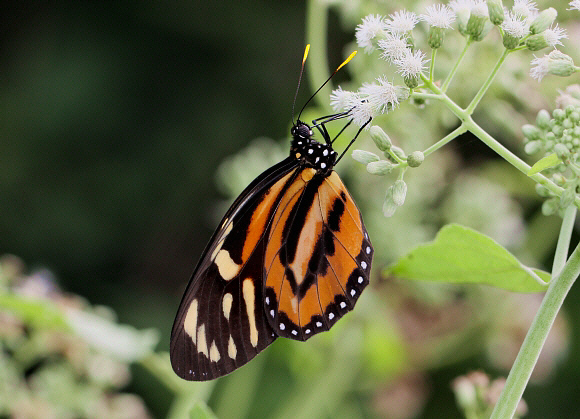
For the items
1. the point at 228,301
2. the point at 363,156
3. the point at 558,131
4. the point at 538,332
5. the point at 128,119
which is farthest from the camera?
the point at 128,119

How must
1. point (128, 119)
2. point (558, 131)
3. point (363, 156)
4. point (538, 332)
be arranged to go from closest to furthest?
point (538, 332), point (558, 131), point (363, 156), point (128, 119)

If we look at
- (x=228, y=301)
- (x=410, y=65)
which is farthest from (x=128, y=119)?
(x=410, y=65)

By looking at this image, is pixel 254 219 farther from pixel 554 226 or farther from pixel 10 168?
pixel 10 168

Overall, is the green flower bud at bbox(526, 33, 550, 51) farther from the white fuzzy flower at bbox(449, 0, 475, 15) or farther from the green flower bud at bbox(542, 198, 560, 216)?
the green flower bud at bbox(542, 198, 560, 216)

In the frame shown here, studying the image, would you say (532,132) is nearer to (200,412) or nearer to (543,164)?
(543,164)

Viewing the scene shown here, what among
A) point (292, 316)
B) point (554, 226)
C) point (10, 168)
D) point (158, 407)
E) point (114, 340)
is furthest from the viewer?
point (10, 168)

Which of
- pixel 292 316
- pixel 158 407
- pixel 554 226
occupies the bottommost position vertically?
pixel 292 316

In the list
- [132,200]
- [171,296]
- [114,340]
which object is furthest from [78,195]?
[114,340]
